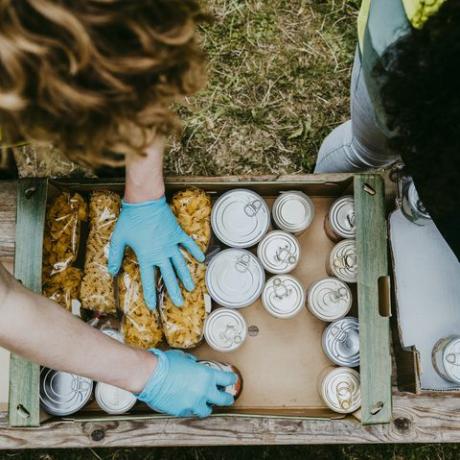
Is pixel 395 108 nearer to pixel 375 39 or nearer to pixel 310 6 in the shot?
pixel 375 39

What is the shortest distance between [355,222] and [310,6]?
1.50m

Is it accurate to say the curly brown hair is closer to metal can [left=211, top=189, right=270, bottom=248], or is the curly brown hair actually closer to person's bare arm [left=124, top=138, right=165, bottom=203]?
person's bare arm [left=124, top=138, right=165, bottom=203]

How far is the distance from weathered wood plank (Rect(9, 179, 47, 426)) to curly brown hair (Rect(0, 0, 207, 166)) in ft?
1.70

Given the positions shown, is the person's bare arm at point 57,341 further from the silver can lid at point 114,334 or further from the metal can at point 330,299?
the metal can at point 330,299

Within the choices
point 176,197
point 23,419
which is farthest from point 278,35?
point 23,419

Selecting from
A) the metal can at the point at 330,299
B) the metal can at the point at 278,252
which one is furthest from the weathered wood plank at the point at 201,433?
the metal can at the point at 278,252

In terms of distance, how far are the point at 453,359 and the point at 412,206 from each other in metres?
0.47

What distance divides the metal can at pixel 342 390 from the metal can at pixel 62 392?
0.72 metres

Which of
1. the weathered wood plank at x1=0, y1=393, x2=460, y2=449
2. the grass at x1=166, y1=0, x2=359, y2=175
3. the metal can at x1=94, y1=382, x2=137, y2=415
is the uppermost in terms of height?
the grass at x1=166, y1=0, x2=359, y2=175

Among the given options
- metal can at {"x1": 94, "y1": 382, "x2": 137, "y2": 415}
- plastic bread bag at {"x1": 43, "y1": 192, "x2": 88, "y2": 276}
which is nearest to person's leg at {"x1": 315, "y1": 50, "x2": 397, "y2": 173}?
plastic bread bag at {"x1": 43, "y1": 192, "x2": 88, "y2": 276}

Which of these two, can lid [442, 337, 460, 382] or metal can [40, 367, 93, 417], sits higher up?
can lid [442, 337, 460, 382]

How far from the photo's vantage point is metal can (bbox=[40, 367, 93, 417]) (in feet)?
5.08

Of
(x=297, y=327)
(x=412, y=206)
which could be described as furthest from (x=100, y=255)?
(x=412, y=206)

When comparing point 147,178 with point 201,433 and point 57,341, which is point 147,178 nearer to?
point 57,341
